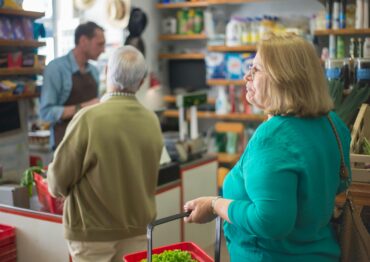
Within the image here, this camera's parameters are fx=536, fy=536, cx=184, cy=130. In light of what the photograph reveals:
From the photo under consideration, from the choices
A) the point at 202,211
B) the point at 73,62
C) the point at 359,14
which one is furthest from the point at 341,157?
the point at 359,14

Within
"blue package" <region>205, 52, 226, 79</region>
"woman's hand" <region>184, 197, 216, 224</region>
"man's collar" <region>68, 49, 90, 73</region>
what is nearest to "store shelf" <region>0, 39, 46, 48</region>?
"man's collar" <region>68, 49, 90, 73</region>

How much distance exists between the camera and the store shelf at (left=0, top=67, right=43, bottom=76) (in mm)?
3461

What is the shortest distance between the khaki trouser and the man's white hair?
704mm

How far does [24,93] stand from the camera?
3635 millimetres

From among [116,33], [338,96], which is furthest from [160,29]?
[338,96]

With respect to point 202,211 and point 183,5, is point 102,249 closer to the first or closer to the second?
point 202,211

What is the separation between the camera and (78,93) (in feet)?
13.0

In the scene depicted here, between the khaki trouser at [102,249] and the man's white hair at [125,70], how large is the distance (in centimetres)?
70

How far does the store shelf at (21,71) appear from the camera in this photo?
3.46 metres

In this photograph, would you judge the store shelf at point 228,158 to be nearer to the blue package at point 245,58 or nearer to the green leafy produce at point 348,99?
the blue package at point 245,58

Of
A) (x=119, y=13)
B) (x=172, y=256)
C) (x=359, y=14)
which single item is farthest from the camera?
(x=119, y=13)

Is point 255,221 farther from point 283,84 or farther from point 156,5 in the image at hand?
point 156,5

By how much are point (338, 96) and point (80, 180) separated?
117 centimetres

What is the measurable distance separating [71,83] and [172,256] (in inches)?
93.5
